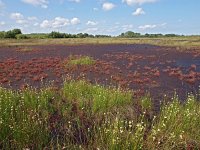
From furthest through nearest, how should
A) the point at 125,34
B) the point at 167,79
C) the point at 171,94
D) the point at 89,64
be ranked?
the point at 125,34, the point at 89,64, the point at 167,79, the point at 171,94

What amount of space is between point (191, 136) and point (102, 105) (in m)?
3.76

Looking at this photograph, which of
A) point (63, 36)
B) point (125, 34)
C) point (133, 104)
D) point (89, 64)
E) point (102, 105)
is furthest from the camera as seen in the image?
point (125, 34)

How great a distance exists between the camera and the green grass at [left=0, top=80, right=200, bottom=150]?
7.28 meters

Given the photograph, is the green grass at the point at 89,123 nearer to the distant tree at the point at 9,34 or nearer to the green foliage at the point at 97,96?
the green foliage at the point at 97,96

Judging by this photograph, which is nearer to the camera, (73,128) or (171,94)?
(73,128)

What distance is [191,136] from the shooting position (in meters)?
8.33

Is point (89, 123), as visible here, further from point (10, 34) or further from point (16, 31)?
point (16, 31)

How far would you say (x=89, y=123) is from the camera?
1002 centimetres

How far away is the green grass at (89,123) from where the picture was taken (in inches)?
287

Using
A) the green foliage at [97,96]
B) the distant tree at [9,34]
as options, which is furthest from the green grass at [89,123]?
the distant tree at [9,34]

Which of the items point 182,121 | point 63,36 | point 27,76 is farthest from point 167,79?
point 63,36

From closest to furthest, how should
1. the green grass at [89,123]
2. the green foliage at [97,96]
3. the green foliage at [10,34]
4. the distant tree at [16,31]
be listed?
1. the green grass at [89,123]
2. the green foliage at [97,96]
3. the green foliage at [10,34]
4. the distant tree at [16,31]

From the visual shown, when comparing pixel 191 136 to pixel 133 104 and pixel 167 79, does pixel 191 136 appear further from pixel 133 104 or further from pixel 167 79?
pixel 167 79

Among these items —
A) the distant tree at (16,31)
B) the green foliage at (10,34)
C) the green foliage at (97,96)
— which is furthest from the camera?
the distant tree at (16,31)
